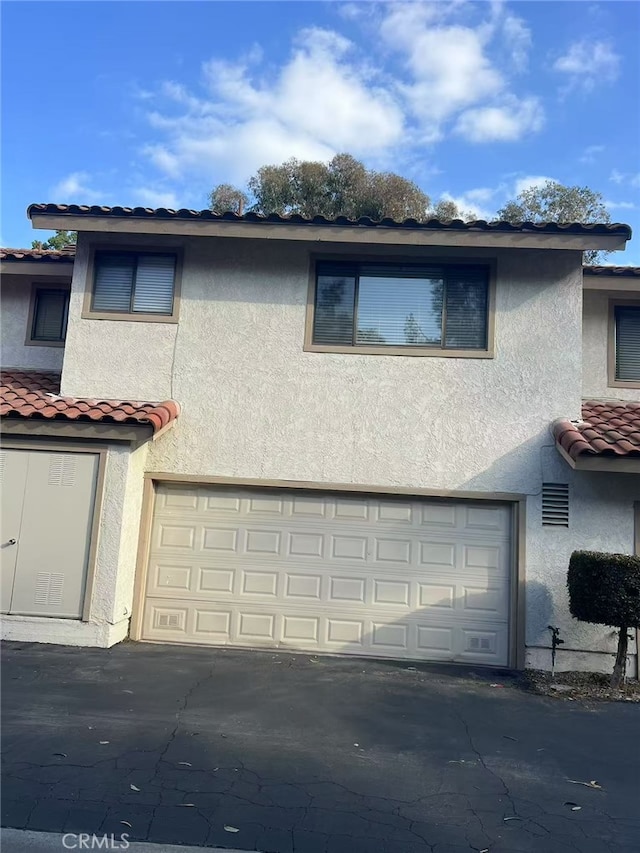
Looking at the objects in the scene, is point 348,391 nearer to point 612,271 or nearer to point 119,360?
point 119,360

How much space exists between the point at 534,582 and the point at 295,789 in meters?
4.53

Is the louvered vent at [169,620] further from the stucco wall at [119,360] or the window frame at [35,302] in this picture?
the window frame at [35,302]

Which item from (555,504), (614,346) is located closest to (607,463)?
(555,504)

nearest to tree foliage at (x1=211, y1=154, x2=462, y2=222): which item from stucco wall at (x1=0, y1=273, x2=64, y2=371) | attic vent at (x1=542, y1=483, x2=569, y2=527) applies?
stucco wall at (x1=0, y1=273, x2=64, y2=371)

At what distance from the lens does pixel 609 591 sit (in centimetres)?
669

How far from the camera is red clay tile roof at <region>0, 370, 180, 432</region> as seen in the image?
7.60 m

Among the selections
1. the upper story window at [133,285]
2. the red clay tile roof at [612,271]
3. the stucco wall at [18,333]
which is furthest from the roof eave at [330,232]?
the stucco wall at [18,333]

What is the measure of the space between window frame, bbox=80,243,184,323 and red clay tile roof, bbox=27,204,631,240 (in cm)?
56

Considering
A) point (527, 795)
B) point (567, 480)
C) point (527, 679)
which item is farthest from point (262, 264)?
point (527, 795)

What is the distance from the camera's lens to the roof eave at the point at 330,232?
8.05 metres

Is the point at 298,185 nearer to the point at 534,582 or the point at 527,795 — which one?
the point at 534,582

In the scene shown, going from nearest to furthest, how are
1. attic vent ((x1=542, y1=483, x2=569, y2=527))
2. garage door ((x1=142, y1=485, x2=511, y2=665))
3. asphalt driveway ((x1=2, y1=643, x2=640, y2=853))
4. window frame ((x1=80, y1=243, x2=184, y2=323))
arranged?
1. asphalt driveway ((x1=2, y1=643, x2=640, y2=853))
2. attic vent ((x1=542, y1=483, x2=569, y2=527))
3. garage door ((x1=142, y1=485, x2=511, y2=665))
4. window frame ((x1=80, y1=243, x2=184, y2=323))

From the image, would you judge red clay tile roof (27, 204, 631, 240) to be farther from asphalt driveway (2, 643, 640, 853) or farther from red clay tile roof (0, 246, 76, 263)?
asphalt driveway (2, 643, 640, 853)

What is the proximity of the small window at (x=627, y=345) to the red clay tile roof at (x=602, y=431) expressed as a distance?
493mm
